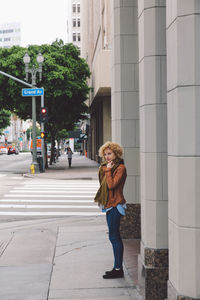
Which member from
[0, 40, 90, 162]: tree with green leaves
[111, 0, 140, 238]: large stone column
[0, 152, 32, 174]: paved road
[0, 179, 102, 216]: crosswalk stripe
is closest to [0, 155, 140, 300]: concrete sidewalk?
[111, 0, 140, 238]: large stone column

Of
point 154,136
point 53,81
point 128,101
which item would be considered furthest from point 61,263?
point 53,81

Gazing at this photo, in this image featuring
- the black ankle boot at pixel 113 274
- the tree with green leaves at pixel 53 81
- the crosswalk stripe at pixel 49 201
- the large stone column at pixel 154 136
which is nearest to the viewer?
the large stone column at pixel 154 136

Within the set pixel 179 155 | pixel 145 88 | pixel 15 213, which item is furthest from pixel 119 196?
pixel 15 213

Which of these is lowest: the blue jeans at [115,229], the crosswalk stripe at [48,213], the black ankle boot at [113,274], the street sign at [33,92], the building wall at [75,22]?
the crosswalk stripe at [48,213]

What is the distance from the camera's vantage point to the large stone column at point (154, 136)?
4953 millimetres

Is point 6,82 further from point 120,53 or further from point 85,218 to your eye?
point 120,53

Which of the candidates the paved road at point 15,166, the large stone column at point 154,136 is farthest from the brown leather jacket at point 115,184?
the paved road at point 15,166

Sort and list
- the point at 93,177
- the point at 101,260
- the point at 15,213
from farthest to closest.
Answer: the point at 93,177, the point at 15,213, the point at 101,260

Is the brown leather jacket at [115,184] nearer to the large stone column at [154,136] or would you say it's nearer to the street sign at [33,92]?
the large stone column at [154,136]

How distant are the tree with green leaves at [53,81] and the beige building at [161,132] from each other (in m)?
23.8

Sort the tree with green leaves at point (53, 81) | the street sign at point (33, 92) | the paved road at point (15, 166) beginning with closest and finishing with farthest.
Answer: the street sign at point (33, 92) < the paved road at point (15, 166) < the tree with green leaves at point (53, 81)

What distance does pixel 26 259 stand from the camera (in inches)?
277

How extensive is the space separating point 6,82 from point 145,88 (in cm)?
2879

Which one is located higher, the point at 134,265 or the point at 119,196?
the point at 119,196
